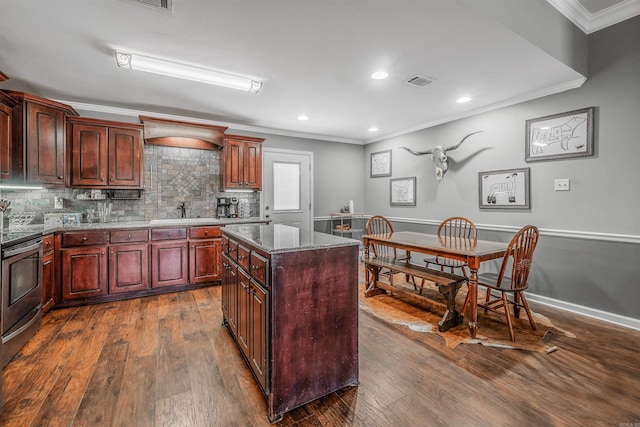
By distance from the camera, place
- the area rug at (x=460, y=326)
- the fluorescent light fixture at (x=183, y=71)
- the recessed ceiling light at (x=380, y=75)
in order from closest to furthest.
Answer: the area rug at (x=460, y=326) → the fluorescent light fixture at (x=183, y=71) → the recessed ceiling light at (x=380, y=75)

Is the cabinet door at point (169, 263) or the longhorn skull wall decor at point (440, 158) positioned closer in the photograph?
the cabinet door at point (169, 263)

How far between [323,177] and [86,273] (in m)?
4.07

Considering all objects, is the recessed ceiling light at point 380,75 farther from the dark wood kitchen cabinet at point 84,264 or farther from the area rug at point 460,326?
the dark wood kitchen cabinet at point 84,264

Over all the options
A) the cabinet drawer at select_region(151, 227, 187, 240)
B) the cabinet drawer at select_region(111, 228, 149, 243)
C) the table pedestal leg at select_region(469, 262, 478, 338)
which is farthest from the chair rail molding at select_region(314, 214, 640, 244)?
the cabinet drawer at select_region(111, 228, 149, 243)

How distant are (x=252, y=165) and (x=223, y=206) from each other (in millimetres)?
830

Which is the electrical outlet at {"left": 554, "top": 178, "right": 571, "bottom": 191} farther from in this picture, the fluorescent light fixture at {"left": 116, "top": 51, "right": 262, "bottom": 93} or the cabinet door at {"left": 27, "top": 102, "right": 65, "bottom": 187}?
the cabinet door at {"left": 27, "top": 102, "right": 65, "bottom": 187}

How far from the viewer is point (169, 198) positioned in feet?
14.5

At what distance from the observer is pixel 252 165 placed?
478cm

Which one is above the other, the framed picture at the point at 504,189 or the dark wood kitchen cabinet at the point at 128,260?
the framed picture at the point at 504,189

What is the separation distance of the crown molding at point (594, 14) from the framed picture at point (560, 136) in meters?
0.81

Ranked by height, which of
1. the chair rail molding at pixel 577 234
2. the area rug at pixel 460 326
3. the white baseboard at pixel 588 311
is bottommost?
the area rug at pixel 460 326

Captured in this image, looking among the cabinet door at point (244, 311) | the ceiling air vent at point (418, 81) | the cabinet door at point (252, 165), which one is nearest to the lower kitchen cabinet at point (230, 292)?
the cabinet door at point (244, 311)

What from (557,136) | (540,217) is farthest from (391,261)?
(557,136)

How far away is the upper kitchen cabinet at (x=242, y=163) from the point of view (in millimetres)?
4573
